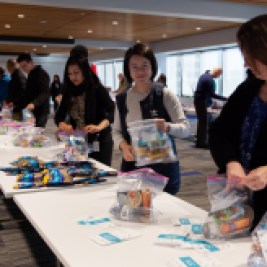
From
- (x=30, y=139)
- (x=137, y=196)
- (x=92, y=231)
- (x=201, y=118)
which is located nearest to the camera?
Result: (x=92, y=231)

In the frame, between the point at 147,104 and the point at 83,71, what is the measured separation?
A: 0.82m

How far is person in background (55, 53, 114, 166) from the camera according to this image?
109 inches

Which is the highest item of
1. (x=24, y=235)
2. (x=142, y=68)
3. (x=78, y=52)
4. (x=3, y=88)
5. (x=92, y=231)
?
(x=78, y=52)

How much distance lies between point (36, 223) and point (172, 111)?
0.94 metres

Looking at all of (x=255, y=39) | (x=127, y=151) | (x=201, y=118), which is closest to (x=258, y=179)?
(x=255, y=39)

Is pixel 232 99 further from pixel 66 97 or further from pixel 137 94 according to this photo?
pixel 66 97

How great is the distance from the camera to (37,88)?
16.4 ft

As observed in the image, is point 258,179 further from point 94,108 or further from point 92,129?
point 94,108

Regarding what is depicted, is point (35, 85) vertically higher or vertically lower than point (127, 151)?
higher

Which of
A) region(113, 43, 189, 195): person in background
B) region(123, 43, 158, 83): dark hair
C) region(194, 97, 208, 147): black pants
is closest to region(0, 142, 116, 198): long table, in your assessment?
region(113, 43, 189, 195): person in background

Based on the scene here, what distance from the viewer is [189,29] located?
10.6 m

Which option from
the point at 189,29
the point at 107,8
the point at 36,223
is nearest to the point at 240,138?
the point at 36,223

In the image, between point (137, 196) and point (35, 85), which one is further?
point (35, 85)

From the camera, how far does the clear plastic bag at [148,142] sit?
1.97 meters
